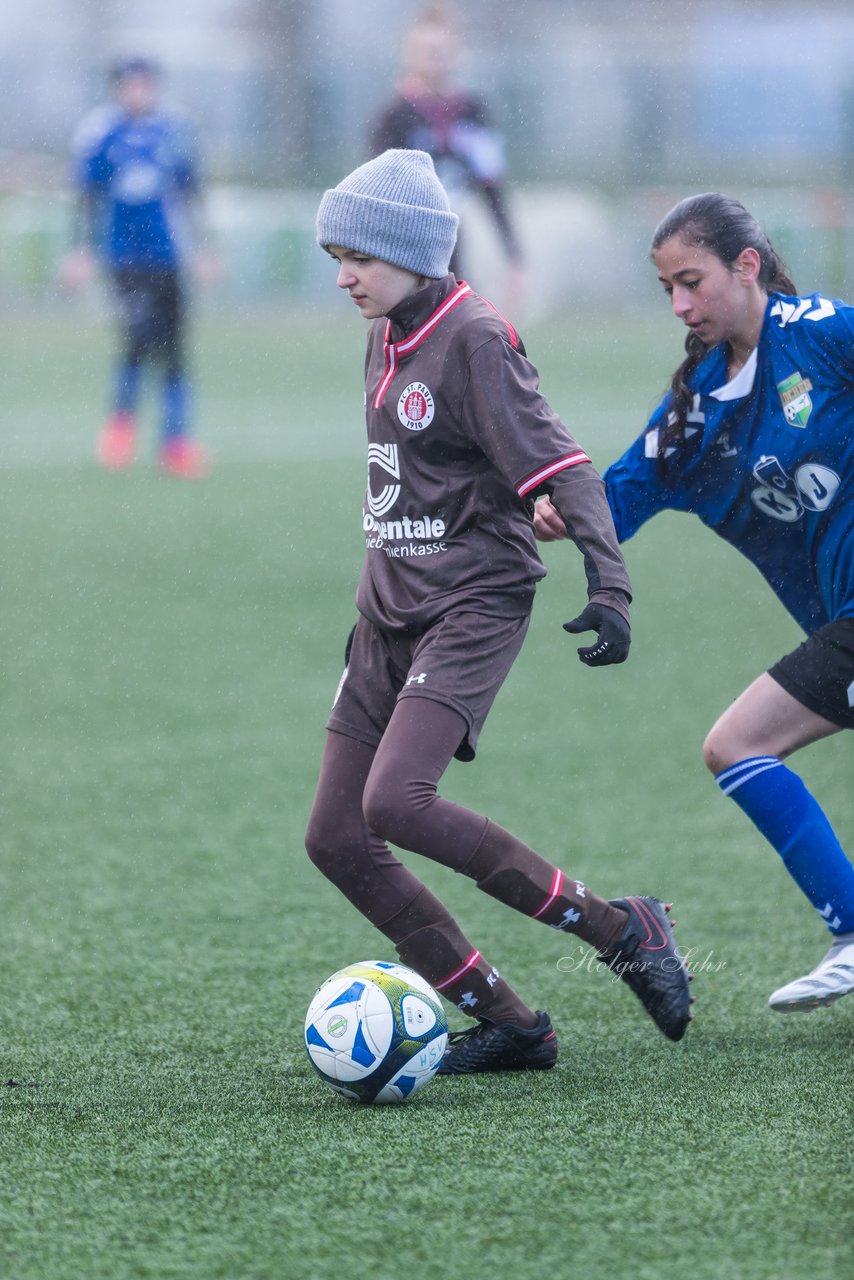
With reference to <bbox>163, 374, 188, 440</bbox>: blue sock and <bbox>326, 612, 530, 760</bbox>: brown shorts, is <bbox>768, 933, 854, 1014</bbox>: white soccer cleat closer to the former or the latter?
<bbox>326, 612, 530, 760</bbox>: brown shorts

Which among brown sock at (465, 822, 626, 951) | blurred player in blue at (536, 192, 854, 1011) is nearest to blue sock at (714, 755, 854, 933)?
blurred player in blue at (536, 192, 854, 1011)

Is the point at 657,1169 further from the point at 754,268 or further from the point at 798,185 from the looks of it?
the point at 798,185

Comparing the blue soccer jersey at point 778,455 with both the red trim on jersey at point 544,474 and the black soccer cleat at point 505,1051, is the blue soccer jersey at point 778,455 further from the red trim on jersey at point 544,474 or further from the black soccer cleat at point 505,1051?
the black soccer cleat at point 505,1051

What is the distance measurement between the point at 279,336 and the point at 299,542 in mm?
9197

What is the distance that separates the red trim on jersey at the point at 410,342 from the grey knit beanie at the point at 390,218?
2.2 inches

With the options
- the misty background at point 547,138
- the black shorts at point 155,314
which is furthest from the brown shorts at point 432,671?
the misty background at point 547,138

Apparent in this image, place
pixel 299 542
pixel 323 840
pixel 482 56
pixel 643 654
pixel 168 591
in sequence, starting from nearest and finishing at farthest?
pixel 323 840 → pixel 643 654 → pixel 168 591 → pixel 299 542 → pixel 482 56

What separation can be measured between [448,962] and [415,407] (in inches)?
38.3

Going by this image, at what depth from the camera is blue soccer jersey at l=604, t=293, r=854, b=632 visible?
3.43 metres

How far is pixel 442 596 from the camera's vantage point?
3193 mm

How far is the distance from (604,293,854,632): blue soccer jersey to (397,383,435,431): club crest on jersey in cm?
55

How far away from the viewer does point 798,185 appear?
2086 centimetres

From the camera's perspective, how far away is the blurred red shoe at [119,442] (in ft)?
36.4

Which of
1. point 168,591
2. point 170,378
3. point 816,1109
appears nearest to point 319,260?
point 170,378
